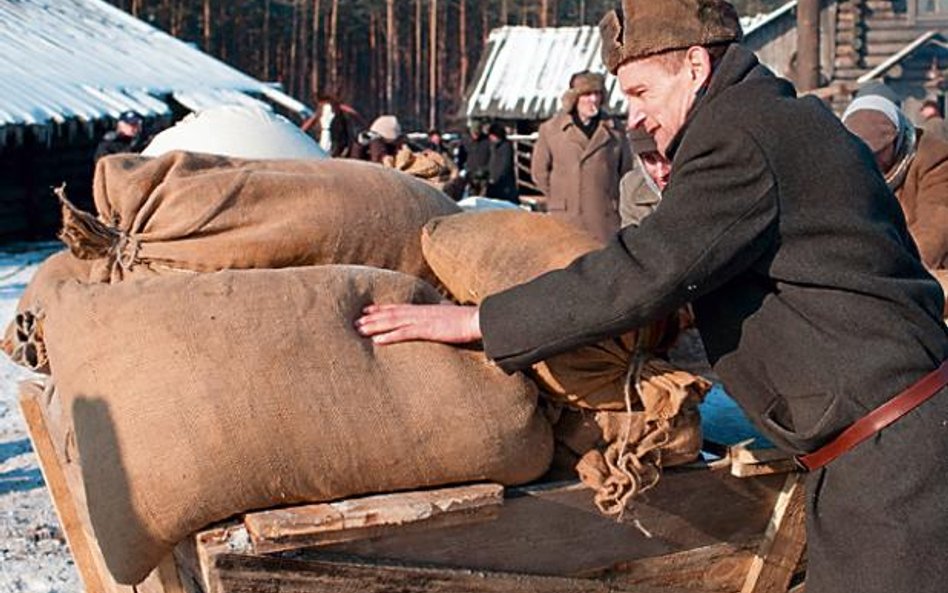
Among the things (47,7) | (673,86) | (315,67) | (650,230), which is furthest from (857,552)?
(315,67)

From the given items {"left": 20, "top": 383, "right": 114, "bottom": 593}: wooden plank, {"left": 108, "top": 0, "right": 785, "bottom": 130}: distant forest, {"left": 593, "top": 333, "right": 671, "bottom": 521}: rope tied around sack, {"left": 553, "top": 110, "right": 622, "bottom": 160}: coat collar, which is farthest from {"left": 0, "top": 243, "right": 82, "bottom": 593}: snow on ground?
{"left": 108, "top": 0, "right": 785, "bottom": 130}: distant forest

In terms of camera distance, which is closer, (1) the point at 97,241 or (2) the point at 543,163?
(1) the point at 97,241

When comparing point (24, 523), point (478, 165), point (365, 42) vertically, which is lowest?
point (365, 42)

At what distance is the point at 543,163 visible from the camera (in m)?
9.24

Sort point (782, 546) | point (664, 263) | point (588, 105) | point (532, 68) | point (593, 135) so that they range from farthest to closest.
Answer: point (532, 68) → point (593, 135) → point (588, 105) → point (782, 546) → point (664, 263)

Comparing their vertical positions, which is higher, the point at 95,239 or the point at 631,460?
the point at 95,239

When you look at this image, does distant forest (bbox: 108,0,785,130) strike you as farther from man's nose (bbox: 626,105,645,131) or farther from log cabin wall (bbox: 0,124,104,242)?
man's nose (bbox: 626,105,645,131)

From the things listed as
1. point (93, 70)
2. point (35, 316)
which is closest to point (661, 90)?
point (35, 316)

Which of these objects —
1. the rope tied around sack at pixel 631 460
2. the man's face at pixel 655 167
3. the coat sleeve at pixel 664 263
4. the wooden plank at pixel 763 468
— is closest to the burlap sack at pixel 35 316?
the coat sleeve at pixel 664 263

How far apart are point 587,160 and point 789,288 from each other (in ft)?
21.6

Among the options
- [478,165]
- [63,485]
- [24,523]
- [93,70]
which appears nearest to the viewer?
[63,485]

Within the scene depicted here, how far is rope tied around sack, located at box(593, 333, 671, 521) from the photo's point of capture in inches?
95.7

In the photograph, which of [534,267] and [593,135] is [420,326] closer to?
[534,267]

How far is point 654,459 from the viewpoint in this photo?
251 cm
